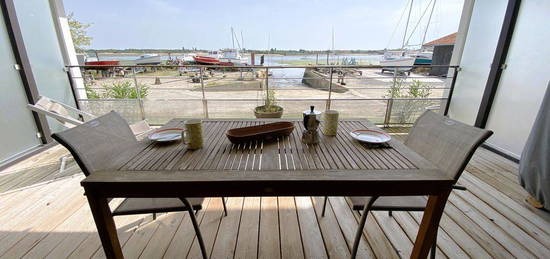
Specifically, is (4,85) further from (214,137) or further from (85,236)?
(214,137)

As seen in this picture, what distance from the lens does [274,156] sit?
0.97 metres

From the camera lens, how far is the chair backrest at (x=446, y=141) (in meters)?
0.88

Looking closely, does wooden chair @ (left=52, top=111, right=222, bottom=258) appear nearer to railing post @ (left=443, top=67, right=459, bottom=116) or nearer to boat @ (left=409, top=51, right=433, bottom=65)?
railing post @ (left=443, top=67, right=459, bottom=116)

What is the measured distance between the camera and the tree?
5559 mm

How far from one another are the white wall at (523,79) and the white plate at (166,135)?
3.21 meters

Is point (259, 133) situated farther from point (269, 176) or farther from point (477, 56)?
point (477, 56)

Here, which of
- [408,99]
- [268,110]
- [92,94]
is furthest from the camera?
[92,94]

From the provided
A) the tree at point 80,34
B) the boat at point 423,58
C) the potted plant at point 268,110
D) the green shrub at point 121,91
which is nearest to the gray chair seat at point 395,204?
the potted plant at point 268,110

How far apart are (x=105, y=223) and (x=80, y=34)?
700 cm

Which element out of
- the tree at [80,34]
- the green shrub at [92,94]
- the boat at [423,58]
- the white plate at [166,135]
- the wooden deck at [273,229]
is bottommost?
the wooden deck at [273,229]

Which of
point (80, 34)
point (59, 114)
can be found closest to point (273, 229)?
point (59, 114)

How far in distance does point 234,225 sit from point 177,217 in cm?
43

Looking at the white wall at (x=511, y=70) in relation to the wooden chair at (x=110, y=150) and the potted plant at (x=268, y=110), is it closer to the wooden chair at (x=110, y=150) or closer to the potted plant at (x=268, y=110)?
the potted plant at (x=268, y=110)

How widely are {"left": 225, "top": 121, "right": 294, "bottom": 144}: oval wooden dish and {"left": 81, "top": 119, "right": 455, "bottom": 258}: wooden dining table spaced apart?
6 cm
